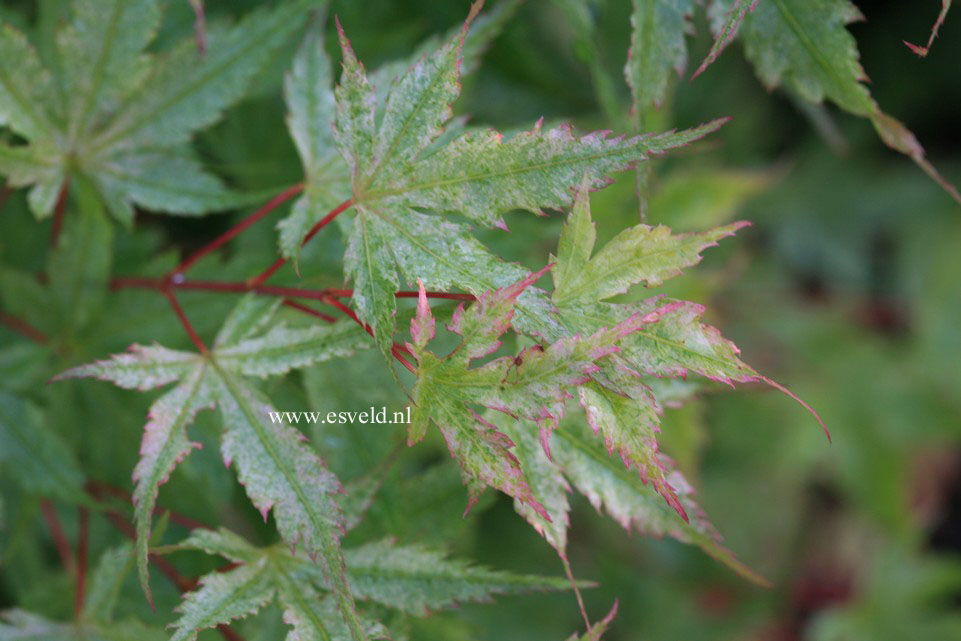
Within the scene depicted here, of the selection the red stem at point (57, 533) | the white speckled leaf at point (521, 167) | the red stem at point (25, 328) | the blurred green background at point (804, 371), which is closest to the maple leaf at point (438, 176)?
the white speckled leaf at point (521, 167)

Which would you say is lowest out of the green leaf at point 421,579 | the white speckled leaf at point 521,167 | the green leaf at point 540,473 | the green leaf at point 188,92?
the green leaf at point 421,579

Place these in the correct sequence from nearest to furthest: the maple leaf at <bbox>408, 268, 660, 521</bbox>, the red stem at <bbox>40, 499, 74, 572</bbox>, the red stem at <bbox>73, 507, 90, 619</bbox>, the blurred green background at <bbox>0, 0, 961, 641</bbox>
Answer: the maple leaf at <bbox>408, 268, 660, 521</bbox>
the red stem at <bbox>73, 507, 90, 619</bbox>
the red stem at <bbox>40, 499, 74, 572</bbox>
the blurred green background at <bbox>0, 0, 961, 641</bbox>

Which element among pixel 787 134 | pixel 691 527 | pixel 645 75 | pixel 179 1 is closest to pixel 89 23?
pixel 179 1

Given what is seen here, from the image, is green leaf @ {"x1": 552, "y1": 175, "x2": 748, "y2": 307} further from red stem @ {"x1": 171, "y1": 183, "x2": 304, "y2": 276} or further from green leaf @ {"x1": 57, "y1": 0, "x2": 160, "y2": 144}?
green leaf @ {"x1": 57, "y1": 0, "x2": 160, "y2": 144}

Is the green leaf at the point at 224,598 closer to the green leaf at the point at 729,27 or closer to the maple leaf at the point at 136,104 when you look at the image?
the maple leaf at the point at 136,104

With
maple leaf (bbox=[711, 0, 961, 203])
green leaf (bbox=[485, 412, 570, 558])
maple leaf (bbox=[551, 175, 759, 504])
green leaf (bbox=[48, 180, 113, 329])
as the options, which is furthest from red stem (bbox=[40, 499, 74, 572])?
maple leaf (bbox=[711, 0, 961, 203])

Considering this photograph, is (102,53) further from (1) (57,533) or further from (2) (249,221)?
(1) (57,533)

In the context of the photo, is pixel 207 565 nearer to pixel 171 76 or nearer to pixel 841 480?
pixel 171 76
